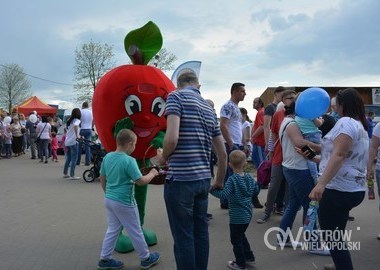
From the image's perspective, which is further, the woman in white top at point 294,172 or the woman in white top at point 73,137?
the woman in white top at point 73,137

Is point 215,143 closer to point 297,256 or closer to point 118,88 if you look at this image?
point 118,88

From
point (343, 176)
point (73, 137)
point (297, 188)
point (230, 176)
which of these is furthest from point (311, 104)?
point (73, 137)

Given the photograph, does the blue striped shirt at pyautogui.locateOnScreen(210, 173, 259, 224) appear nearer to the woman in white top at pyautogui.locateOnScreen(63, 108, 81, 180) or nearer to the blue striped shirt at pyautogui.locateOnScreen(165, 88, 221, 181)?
the blue striped shirt at pyautogui.locateOnScreen(165, 88, 221, 181)

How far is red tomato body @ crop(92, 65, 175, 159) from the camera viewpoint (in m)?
4.55

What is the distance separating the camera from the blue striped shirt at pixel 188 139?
3340 mm

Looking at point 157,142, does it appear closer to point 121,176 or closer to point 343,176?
point 121,176

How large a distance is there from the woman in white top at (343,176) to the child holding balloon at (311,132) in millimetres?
1074

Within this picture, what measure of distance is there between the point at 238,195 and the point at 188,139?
1064 millimetres

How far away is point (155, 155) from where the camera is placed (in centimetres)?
483

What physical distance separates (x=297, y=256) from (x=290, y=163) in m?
1.03

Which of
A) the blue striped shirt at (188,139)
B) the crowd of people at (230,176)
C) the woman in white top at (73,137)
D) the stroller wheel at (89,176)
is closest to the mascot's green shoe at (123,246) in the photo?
the crowd of people at (230,176)

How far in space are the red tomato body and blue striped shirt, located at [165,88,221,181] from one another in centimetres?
120

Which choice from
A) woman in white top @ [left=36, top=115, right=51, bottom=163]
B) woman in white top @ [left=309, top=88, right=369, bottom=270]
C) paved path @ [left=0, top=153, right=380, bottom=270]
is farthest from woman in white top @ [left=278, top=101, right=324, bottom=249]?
woman in white top @ [left=36, top=115, right=51, bottom=163]

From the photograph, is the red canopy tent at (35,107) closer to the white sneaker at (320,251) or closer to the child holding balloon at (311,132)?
the child holding balloon at (311,132)
